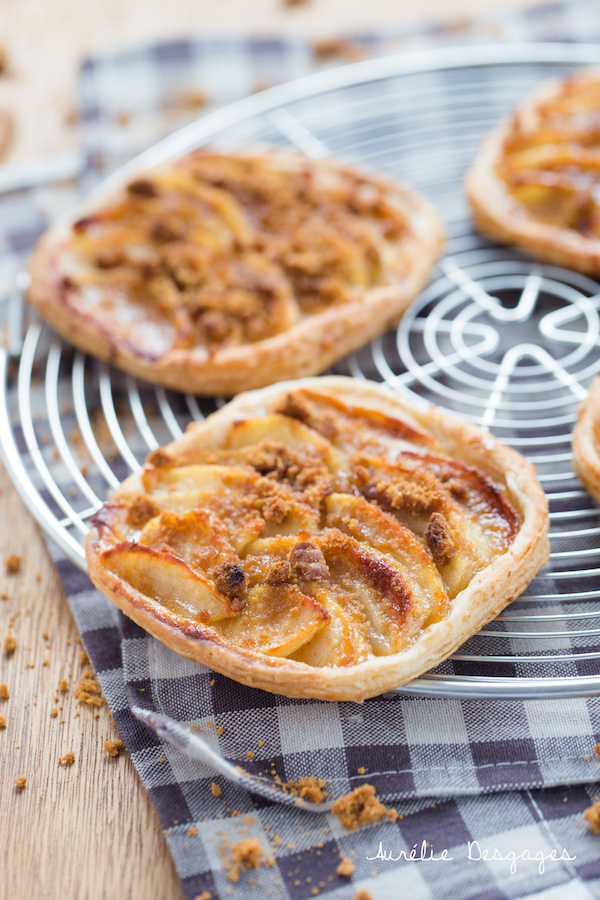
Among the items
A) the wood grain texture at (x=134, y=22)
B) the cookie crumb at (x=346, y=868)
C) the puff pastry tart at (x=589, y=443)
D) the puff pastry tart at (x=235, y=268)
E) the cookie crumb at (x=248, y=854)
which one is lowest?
the cookie crumb at (x=346, y=868)

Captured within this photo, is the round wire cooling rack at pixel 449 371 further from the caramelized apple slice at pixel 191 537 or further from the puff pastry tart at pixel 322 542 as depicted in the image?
the caramelized apple slice at pixel 191 537

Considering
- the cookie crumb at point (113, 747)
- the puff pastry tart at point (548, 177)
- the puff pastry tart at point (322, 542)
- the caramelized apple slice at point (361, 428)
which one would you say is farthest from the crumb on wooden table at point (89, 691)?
the puff pastry tart at point (548, 177)

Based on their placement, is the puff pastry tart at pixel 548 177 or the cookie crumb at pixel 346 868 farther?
the puff pastry tart at pixel 548 177

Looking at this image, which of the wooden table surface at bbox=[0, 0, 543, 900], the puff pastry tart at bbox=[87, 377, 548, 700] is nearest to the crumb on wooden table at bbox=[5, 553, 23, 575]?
the wooden table surface at bbox=[0, 0, 543, 900]

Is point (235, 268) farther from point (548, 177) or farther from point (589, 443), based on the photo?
point (589, 443)

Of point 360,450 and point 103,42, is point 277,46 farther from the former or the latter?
point 360,450

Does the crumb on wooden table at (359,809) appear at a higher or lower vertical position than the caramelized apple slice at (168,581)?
lower
